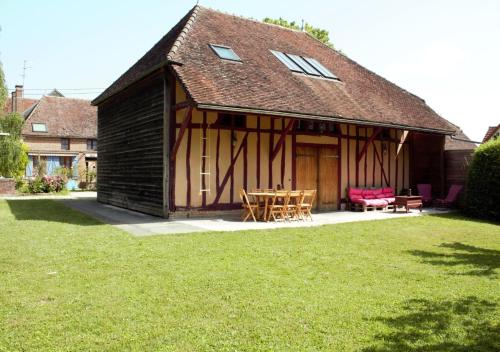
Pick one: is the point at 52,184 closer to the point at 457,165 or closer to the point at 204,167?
the point at 204,167

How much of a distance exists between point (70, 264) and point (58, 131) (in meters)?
33.9

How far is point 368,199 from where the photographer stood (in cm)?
1427

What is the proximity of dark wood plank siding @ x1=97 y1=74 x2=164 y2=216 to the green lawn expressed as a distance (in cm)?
402

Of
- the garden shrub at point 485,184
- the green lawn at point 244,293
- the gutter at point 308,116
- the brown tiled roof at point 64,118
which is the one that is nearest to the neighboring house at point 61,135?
the brown tiled roof at point 64,118

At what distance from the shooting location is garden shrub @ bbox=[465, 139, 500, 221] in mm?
12820

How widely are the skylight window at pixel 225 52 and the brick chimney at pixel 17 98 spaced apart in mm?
33982

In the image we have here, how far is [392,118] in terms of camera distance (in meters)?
14.4

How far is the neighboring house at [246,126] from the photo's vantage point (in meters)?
11.3

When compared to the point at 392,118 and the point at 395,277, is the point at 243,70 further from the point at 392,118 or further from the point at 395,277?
the point at 395,277

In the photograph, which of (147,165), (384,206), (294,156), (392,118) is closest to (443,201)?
(384,206)

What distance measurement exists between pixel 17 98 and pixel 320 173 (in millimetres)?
38196

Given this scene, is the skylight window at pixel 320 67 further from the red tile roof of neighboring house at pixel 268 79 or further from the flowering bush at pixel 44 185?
the flowering bush at pixel 44 185

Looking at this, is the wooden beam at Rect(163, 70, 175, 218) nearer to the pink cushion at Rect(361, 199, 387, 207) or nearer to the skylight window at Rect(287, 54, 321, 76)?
the skylight window at Rect(287, 54, 321, 76)

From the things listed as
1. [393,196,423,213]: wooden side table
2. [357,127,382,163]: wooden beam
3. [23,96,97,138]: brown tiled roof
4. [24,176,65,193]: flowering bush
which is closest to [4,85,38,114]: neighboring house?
[23,96,97,138]: brown tiled roof
